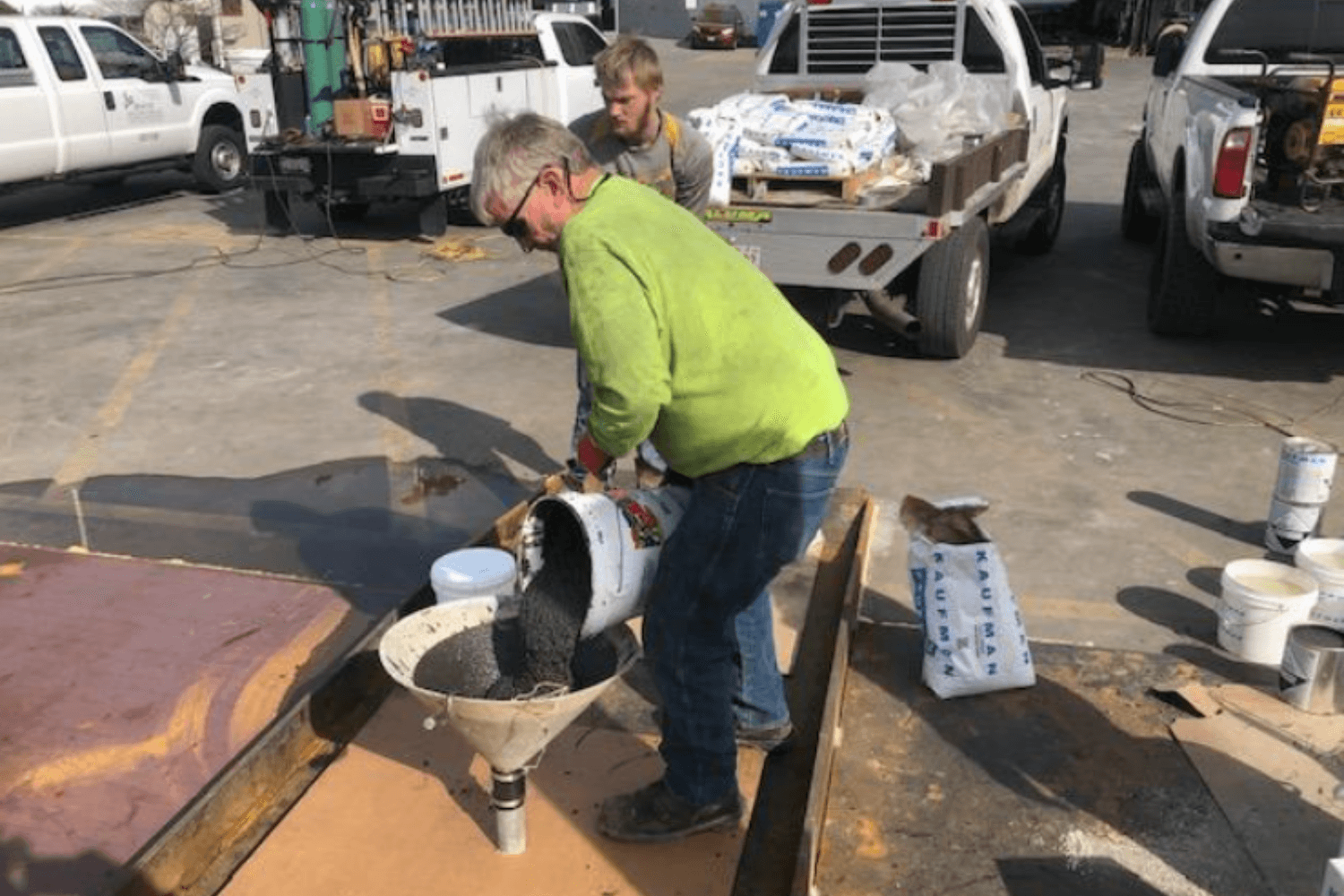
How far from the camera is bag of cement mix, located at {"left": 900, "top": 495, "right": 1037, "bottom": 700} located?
3686mm

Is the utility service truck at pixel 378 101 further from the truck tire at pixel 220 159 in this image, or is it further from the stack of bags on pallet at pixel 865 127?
the stack of bags on pallet at pixel 865 127

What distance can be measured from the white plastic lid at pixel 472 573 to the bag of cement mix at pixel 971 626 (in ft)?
4.39

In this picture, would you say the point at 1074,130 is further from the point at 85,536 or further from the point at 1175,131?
the point at 85,536

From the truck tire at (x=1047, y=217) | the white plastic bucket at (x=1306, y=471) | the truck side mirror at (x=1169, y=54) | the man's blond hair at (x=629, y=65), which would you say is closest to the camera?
the man's blond hair at (x=629, y=65)

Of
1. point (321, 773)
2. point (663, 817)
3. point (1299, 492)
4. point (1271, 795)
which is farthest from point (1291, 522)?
point (321, 773)

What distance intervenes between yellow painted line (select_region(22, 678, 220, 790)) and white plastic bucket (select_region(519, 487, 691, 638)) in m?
1.46

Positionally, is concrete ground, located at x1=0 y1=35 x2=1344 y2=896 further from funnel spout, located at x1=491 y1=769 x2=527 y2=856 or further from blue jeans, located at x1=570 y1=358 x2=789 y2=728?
funnel spout, located at x1=491 y1=769 x2=527 y2=856

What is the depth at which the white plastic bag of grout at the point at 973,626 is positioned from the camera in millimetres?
3686

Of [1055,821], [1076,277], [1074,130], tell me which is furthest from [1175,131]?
[1074,130]

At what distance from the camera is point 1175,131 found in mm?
8180

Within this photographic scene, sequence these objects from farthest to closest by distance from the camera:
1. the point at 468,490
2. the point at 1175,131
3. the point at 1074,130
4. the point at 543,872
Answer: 1. the point at 1074,130
2. the point at 1175,131
3. the point at 468,490
4. the point at 543,872

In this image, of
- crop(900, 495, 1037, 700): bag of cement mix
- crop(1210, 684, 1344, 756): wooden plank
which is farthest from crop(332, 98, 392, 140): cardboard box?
crop(1210, 684, 1344, 756): wooden plank

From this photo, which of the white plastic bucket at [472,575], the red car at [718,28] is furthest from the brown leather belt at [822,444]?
the red car at [718,28]

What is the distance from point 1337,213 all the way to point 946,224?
2105 millimetres
